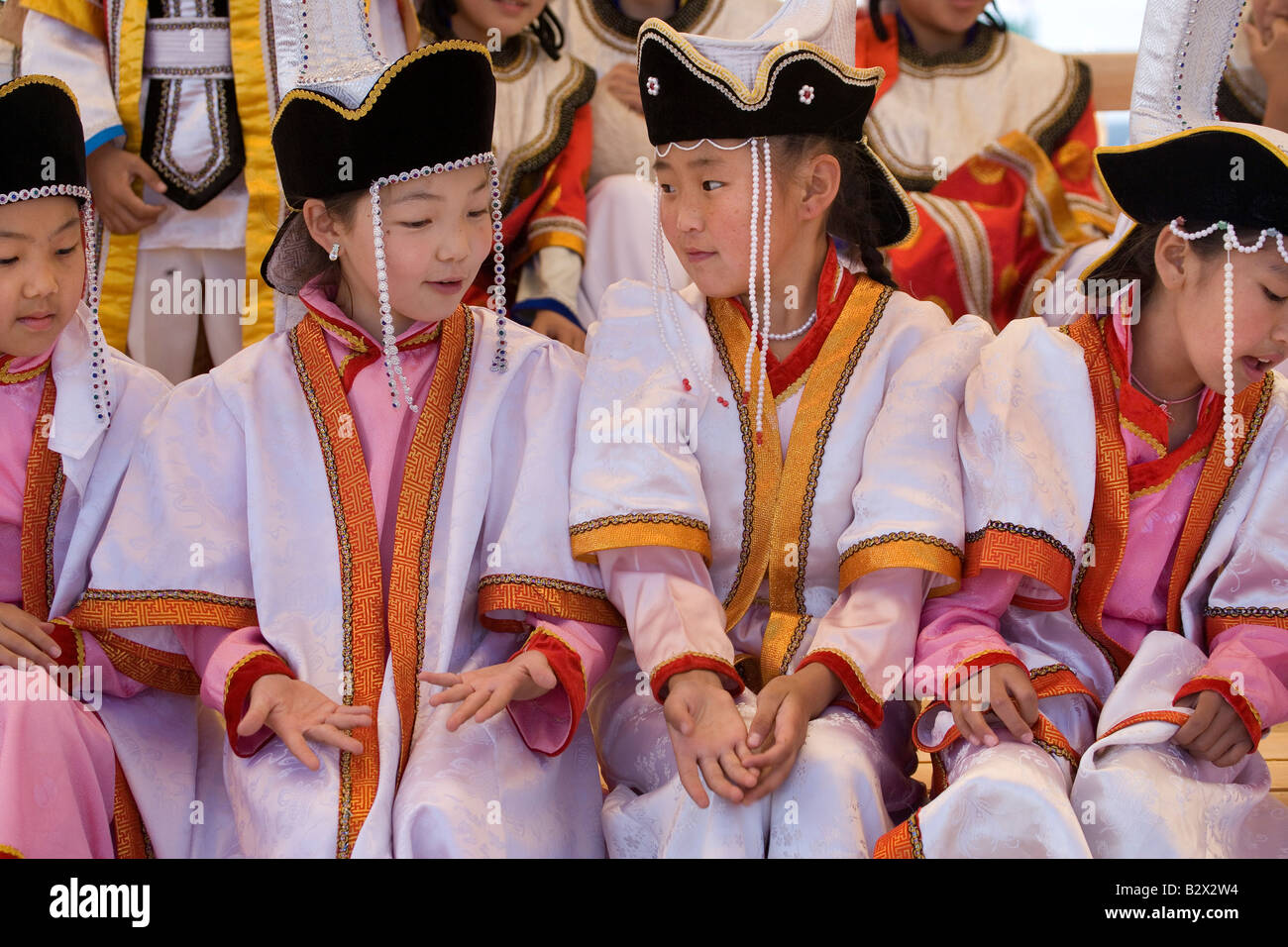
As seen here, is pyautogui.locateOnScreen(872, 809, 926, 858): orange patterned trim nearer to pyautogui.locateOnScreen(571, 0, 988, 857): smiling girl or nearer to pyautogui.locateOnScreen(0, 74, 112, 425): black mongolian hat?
pyautogui.locateOnScreen(571, 0, 988, 857): smiling girl

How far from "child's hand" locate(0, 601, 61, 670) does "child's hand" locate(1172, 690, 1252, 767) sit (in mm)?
1499

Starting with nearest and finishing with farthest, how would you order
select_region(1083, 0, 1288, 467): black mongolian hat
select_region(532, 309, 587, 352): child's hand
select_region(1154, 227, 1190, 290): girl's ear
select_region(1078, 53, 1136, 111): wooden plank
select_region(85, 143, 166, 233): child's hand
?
select_region(1083, 0, 1288, 467): black mongolian hat < select_region(1154, 227, 1190, 290): girl's ear < select_region(85, 143, 166, 233): child's hand < select_region(532, 309, 587, 352): child's hand < select_region(1078, 53, 1136, 111): wooden plank

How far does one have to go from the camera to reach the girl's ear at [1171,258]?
2.04 m

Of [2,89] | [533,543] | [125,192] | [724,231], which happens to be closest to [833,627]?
[533,543]

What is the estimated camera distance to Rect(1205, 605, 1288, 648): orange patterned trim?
202cm

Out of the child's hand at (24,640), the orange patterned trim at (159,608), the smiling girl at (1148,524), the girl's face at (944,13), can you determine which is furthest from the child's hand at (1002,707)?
the girl's face at (944,13)

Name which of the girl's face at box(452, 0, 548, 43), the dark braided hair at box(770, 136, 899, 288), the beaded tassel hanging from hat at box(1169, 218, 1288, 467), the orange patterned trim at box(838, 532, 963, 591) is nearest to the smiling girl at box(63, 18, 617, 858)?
the orange patterned trim at box(838, 532, 963, 591)

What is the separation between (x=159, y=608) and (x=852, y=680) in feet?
3.13

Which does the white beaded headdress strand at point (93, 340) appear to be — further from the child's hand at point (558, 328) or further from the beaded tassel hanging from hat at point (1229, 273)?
the beaded tassel hanging from hat at point (1229, 273)

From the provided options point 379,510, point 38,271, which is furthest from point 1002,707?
point 38,271

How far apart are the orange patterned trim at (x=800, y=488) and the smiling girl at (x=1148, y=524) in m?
0.19

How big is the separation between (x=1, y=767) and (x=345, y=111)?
3.18 feet

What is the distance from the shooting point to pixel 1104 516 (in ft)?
6.79

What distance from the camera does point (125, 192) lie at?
112 inches
